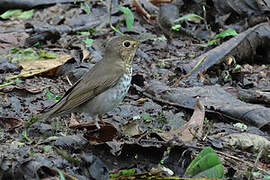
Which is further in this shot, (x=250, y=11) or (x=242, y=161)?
(x=250, y=11)

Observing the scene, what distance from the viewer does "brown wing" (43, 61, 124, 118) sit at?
535 cm

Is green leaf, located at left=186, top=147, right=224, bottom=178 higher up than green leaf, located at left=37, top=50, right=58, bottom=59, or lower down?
higher up

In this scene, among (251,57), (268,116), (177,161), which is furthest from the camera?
(251,57)

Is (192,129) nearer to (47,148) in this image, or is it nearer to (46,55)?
(47,148)

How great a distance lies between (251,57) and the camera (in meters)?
7.57

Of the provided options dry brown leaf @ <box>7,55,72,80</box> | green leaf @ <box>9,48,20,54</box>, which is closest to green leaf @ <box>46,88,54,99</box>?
dry brown leaf @ <box>7,55,72,80</box>

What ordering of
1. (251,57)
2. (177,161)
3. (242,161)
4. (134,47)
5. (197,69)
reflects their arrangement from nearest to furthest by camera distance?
(177,161) < (242,161) < (134,47) < (197,69) < (251,57)

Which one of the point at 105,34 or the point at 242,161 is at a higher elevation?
the point at 242,161

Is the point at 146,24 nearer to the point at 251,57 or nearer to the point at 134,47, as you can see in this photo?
the point at 251,57

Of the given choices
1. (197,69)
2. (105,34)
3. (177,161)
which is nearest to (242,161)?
(177,161)

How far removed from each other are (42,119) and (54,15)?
414 cm

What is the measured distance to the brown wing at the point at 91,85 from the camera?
5354mm

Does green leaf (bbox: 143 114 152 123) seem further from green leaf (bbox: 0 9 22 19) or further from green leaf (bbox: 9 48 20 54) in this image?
green leaf (bbox: 0 9 22 19)

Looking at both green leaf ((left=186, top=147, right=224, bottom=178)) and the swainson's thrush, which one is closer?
green leaf ((left=186, top=147, right=224, bottom=178))
